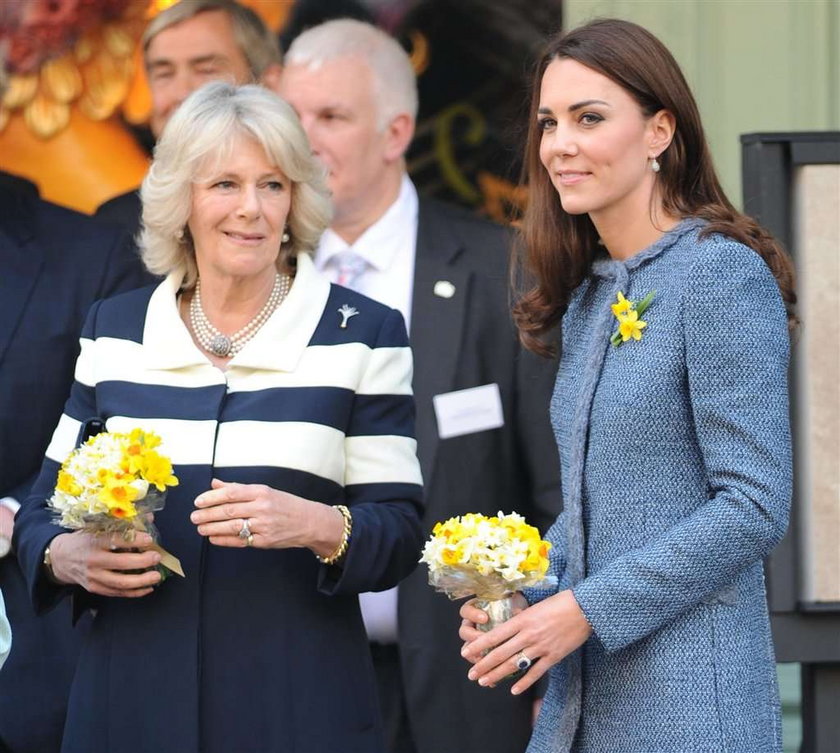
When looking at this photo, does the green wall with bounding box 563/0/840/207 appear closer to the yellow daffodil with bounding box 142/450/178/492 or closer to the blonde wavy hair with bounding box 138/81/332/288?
the blonde wavy hair with bounding box 138/81/332/288

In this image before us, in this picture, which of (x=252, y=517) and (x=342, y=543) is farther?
(x=342, y=543)

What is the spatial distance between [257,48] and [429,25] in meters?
0.56

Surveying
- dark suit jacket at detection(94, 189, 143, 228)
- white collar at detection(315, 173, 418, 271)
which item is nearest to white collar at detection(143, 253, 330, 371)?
white collar at detection(315, 173, 418, 271)

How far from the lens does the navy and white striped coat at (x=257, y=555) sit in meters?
3.07

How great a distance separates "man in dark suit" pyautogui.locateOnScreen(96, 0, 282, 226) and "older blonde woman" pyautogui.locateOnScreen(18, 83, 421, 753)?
5.38 feet

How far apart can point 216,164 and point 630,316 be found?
3.50ft

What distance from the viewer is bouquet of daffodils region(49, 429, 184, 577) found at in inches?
111

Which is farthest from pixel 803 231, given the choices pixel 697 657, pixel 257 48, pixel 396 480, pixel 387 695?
pixel 257 48

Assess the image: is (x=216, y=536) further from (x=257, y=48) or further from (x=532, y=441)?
(x=257, y=48)

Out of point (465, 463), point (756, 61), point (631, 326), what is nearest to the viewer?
point (631, 326)

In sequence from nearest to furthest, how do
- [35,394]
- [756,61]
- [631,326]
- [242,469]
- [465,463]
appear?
[631,326] → [242,469] → [35,394] → [465,463] → [756,61]

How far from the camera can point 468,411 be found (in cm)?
434

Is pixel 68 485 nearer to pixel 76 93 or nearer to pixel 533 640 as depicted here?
pixel 533 640

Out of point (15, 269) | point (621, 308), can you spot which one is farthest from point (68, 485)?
point (15, 269)
